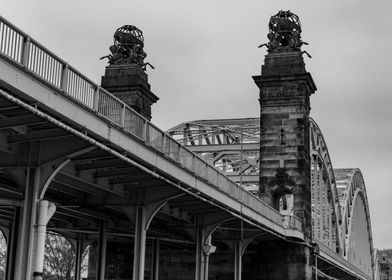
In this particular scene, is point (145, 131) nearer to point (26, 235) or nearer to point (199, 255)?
point (26, 235)

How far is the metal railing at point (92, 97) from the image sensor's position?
49.7ft

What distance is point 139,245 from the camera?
24.2 m

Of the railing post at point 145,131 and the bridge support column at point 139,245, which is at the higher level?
the railing post at point 145,131

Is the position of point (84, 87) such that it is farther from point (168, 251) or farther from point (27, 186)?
point (168, 251)

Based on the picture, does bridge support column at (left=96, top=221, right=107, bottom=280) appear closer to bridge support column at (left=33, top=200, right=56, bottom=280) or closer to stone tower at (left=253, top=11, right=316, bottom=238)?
bridge support column at (left=33, top=200, right=56, bottom=280)

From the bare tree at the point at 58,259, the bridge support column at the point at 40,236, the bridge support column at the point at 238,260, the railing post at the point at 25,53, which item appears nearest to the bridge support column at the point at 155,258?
the bridge support column at the point at 238,260

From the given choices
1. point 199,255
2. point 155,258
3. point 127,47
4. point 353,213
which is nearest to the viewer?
point 199,255

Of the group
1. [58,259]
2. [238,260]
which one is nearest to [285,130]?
[238,260]

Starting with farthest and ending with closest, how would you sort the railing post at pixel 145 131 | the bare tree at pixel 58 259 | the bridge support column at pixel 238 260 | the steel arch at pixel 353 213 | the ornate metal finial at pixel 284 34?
the steel arch at pixel 353 213, the bare tree at pixel 58 259, the ornate metal finial at pixel 284 34, the bridge support column at pixel 238 260, the railing post at pixel 145 131

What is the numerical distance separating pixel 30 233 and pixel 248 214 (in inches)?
640

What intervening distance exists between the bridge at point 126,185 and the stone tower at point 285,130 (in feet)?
0.39

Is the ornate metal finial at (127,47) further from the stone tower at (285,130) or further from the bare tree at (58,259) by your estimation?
the bare tree at (58,259)

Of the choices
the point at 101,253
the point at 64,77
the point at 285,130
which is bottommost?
the point at 101,253

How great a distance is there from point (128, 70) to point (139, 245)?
27.4 metres
